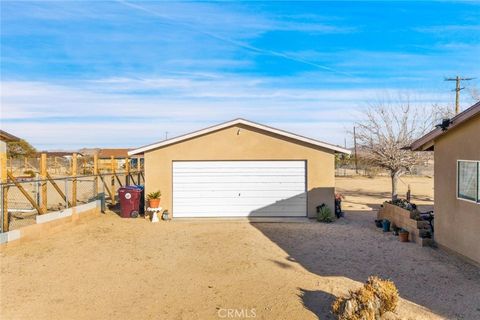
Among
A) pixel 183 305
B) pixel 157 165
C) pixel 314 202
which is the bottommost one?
pixel 183 305

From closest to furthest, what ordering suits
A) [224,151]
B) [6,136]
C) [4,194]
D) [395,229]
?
[4,194]
[6,136]
[395,229]
[224,151]

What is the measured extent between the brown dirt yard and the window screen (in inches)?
62.9

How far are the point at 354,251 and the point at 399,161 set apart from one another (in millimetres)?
11505

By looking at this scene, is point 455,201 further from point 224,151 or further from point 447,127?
point 224,151

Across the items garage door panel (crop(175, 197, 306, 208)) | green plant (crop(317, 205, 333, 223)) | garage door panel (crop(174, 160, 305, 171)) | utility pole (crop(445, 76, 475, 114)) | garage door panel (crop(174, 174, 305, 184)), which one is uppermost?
utility pole (crop(445, 76, 475, 114))

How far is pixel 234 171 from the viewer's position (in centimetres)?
1492

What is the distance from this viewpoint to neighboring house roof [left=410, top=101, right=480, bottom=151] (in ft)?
27.1

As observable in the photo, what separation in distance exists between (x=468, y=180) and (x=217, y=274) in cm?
628

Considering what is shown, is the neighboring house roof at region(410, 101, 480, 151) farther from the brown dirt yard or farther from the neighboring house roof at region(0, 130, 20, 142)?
the neighboring house roof at region(0, 130, 20, 142)

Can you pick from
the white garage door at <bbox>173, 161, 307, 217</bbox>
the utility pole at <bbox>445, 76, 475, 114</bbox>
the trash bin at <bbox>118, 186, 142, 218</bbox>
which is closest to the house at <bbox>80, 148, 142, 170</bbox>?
the trash bin at <bbox>118, 186, 142, 218</bbox>

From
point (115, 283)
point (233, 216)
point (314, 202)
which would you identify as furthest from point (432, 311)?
point (233, 216)

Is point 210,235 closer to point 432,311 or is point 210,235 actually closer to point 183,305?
point 183,305

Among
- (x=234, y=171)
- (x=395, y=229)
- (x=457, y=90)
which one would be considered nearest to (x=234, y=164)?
(x=234, y=171)

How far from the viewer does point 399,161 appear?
19.9 metres
